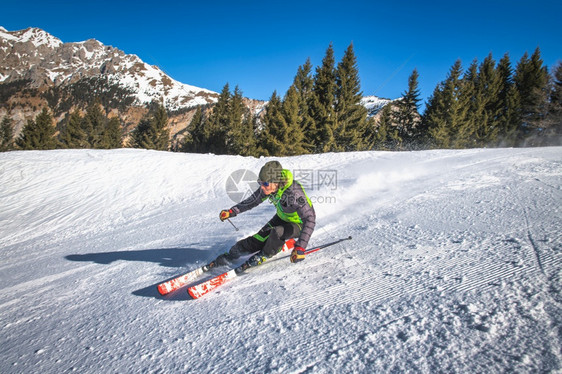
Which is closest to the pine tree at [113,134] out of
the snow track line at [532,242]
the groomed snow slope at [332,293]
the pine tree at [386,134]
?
the pine tree at [386,134]

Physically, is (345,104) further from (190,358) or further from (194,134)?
(190,358)

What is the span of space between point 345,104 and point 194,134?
23.0 metres

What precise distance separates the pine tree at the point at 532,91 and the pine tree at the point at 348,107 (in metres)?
19.9

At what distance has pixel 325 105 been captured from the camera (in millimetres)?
26672

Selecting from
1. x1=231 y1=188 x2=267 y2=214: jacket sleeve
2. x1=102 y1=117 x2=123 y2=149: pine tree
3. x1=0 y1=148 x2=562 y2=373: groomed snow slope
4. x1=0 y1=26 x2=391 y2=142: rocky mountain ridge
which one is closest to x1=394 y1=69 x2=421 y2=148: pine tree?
x1=0 y1=148 x2=562 y2=373: groomed snow slope

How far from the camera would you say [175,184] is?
10977mm

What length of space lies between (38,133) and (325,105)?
135 feet

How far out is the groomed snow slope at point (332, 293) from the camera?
6.35 ft

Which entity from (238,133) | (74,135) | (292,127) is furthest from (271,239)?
(74,135)

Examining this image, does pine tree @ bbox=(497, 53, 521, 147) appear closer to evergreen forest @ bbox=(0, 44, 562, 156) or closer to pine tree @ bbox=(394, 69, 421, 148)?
evergreen forest @ bbox=(0, 44, 562, 156)

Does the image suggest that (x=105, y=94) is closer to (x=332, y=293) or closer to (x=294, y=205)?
Answer: (x=294, y=205)

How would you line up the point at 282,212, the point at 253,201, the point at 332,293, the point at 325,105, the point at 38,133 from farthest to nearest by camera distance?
the point at 38,133, the point at 325,105, the point at 253,201, the point at 282,212, the point at 332,293

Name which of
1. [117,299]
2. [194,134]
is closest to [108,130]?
[194,134]

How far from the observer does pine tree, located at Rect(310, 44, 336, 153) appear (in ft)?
85.4
